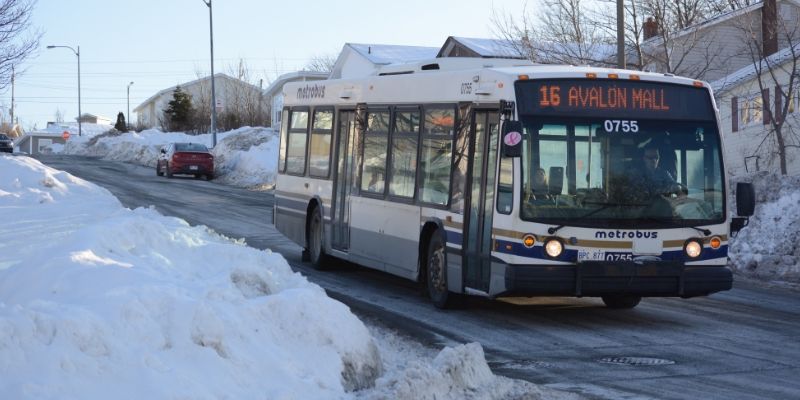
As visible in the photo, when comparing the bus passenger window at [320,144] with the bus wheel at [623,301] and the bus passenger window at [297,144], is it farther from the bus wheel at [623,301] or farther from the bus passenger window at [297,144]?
the bus wheel at [623,301]

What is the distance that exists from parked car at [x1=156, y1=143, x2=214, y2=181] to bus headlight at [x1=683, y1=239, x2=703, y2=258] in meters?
37.1

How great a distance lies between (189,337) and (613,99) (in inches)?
267

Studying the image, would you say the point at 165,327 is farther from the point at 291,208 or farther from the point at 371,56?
the point at 371,56

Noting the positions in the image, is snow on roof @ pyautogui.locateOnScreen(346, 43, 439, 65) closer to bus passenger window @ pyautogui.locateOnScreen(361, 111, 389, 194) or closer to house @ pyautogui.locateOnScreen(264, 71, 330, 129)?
house @ pyautogui.locateOnScreen(264, 71, 330, 129)

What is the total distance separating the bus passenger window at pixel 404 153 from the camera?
1504 cm

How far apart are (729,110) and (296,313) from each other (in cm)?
3696

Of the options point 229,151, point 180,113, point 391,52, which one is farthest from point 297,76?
point 229,151

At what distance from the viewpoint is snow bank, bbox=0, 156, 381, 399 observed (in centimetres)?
695

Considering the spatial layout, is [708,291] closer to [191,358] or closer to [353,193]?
[353,193]

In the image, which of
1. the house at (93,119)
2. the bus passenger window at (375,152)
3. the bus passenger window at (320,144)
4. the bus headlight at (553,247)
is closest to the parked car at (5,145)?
the bus passenger window at (320,144)

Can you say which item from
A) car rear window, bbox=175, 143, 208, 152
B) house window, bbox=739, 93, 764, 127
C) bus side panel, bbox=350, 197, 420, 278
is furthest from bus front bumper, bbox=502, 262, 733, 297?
car rear window, bbox=175, 143, 208, 152

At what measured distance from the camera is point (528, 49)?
35344mm

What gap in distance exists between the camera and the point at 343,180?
1720 centimetres

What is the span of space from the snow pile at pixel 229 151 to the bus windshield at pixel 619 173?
103 feet
